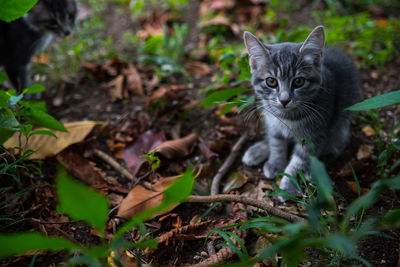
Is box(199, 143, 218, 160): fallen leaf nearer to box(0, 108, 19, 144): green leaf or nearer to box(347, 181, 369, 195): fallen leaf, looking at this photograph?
box(347, 181, 369, 195): fallen leaf

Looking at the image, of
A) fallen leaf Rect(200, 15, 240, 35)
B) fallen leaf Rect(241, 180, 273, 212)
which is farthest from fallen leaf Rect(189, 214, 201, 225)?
fallen leaf Rect(200, 15, 240, 35)

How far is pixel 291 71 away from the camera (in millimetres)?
2016

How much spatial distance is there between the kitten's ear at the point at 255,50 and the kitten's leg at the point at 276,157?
57cm

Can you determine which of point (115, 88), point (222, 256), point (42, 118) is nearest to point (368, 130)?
point (222, 256)

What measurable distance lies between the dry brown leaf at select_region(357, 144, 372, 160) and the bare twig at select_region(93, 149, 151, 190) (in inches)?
59.2

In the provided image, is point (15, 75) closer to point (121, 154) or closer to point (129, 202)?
point (121, 154)

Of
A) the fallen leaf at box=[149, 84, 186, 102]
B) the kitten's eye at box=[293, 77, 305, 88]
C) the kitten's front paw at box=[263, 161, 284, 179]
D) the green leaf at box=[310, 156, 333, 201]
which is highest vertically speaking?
the green leaf at box=[310, 156, 333, 201]

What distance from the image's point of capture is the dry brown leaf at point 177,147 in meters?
2.27

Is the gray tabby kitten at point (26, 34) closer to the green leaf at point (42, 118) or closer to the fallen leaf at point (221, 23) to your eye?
the green leaf at point (42, 118)

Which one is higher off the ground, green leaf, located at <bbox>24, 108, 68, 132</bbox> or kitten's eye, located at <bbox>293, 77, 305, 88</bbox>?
green leaf, located at <bbox>24, 108, 68, 132</bbox>

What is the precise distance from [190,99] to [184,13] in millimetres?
1921

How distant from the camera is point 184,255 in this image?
1728 mm

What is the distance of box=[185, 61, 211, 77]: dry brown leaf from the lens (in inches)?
130

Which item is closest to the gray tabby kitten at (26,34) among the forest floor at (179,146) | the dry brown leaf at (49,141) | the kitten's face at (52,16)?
the kitten's face at (52,16)
